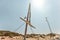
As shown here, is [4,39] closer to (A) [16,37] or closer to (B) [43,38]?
(A) [16,37]

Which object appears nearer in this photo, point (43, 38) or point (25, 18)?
point (25, 18)

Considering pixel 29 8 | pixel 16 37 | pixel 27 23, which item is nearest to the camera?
pixel 29 8

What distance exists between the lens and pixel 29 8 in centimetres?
4266

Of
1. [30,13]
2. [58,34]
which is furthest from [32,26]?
[58,34]

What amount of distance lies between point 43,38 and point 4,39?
12366mm

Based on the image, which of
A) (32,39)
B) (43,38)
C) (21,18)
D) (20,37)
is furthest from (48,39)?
(21,18)

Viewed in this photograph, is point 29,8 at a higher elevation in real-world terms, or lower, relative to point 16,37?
higher

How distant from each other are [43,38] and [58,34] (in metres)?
7.37

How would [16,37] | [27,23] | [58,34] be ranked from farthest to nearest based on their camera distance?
[58,34] → [16,37] → [27,23]

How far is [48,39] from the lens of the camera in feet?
172

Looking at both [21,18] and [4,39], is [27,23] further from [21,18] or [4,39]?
[4,39]

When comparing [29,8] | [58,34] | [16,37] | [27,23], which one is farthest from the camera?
[58,34]

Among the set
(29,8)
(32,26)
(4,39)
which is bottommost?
(4,39)

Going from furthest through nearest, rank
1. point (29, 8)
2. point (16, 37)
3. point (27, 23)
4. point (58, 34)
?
point (58, 34) < point (16, 37) < point (27, 23) < point (29, 8)
